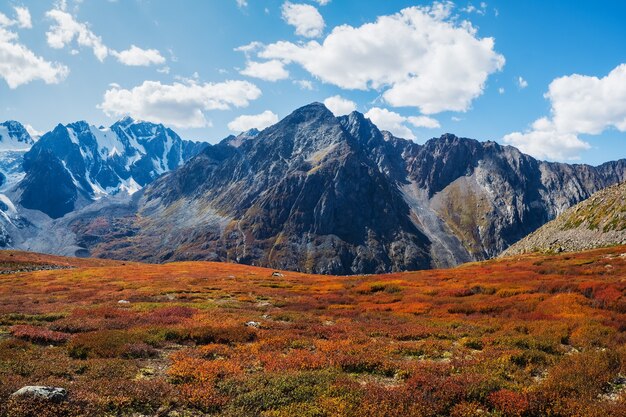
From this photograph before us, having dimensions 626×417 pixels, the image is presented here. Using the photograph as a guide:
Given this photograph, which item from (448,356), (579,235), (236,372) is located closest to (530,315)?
(448,356)

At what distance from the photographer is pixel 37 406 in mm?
11047

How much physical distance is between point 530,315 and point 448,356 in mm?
11760

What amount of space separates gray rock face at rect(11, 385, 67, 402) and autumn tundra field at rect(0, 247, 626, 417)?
259 millimetres

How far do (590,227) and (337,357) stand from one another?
9660 cm

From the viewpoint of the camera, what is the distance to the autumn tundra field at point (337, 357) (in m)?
12.6

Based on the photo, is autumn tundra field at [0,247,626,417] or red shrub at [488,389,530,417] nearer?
red shrub at [488,389,530,417]

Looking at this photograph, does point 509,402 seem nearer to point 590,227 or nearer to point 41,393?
point 41,393

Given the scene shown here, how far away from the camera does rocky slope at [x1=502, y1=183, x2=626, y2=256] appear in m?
82.2

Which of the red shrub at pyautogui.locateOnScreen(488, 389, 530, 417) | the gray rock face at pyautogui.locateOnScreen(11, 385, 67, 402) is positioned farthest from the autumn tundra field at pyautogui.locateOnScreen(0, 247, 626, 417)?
the gray rock face at pyautogui.locateOnScreen(11, 385, 67, 402)

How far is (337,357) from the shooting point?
58.3 ft

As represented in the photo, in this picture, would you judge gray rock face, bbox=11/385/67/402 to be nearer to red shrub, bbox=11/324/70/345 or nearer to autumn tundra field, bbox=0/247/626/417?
autumn tundra field, bbox=0/247/626/417

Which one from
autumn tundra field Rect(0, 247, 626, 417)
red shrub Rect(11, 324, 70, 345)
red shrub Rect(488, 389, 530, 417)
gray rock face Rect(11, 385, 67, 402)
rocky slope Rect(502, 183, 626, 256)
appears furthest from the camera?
rocky slope Rect(502, 183, 626, 256)

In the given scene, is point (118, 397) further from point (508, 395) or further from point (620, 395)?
point (620, 395)

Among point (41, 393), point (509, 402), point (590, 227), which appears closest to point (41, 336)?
point (41, 393)
